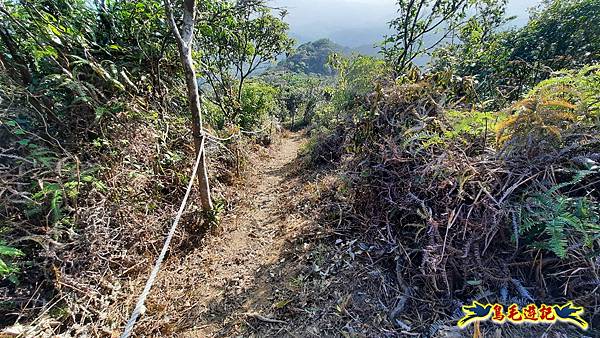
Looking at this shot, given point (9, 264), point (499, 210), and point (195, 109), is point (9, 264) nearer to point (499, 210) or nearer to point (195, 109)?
point (195, 109)

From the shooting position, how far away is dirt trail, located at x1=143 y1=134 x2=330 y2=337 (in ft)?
8.13

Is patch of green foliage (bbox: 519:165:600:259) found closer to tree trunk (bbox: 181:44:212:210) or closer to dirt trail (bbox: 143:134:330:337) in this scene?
dirt trail (bbox: 143:134:330:337)

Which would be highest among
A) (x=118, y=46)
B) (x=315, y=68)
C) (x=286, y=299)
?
(x=315, y=68)

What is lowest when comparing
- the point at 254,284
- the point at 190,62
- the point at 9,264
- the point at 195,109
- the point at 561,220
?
the point at 254,284

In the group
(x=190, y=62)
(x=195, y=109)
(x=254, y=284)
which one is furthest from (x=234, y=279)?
(x=190, y=62)

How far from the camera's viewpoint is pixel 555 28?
3.86m

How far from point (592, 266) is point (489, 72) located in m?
3.76

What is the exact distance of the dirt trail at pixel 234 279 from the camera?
2.48m

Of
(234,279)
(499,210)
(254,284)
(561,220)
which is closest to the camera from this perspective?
(561,220)

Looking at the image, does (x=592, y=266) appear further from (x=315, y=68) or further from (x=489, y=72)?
(x=315, y=68)

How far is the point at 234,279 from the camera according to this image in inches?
121

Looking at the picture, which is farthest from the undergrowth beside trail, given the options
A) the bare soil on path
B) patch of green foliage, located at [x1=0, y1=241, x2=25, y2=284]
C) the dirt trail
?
patch of green foliage, located at [x1=0, y1=241, x2=25, y2=284]

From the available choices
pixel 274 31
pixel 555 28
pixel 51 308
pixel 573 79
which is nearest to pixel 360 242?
pixel 573 79

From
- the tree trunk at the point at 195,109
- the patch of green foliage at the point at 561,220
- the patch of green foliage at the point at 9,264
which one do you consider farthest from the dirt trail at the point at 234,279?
the patch of green foliage at the point at 561,220
